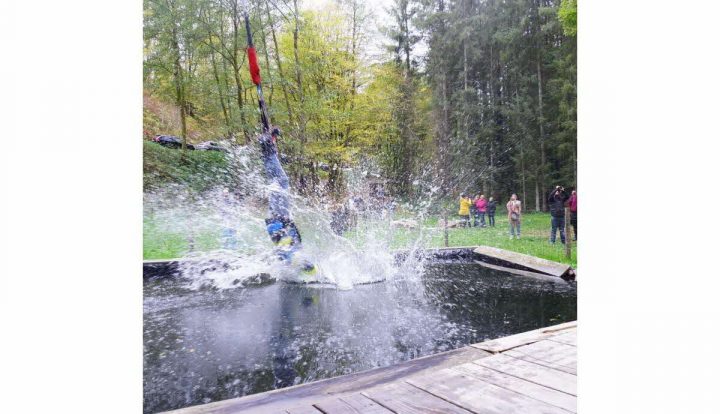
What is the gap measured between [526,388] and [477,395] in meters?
0.15

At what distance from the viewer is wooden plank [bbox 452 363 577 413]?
1341mm

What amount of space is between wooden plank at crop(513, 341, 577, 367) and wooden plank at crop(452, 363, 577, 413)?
23 cm

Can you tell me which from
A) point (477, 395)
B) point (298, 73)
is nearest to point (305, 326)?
point (477, 395)

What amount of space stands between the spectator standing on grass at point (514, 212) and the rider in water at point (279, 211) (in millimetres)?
1445

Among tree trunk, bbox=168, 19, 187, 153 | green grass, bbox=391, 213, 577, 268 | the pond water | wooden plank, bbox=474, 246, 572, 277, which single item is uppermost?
tree trunk, bbox=168, 19, 187, 153

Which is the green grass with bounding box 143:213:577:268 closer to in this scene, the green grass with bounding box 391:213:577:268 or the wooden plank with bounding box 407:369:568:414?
the green grass with bounding box 391:213:577:268

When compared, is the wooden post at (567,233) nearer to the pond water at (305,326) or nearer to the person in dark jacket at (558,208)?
the person in dark jacket at (558,208)

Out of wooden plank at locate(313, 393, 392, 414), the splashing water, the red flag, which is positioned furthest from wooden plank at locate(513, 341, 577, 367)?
the red flag

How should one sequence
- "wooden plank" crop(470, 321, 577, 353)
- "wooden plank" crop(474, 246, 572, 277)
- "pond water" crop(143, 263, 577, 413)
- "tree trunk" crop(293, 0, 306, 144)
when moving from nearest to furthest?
1. "wooden plank" crop(470, 321, 577, 353)
2. "pond water" crop(143, 263, 577, 413)
3. "tree trunk" crop(293, 0, 306, 144)
4. "wooden plank" crop(474, 246, 572, 277)
